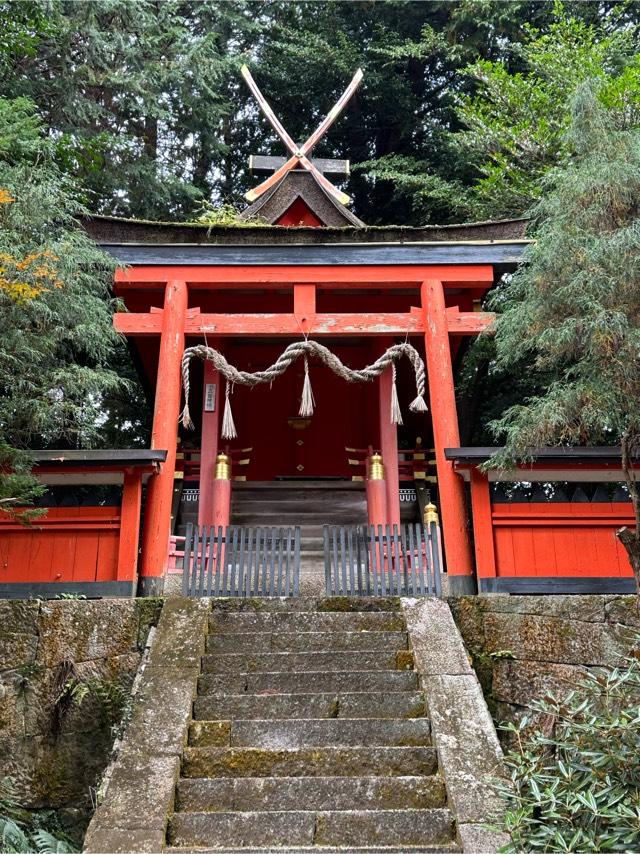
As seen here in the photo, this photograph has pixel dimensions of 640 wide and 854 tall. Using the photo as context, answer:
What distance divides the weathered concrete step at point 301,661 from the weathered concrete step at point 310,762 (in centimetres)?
86

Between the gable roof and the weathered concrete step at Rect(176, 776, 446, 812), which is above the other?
the gable roof

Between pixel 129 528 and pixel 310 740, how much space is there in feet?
10.8

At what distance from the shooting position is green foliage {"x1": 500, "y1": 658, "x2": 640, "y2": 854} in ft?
12.1

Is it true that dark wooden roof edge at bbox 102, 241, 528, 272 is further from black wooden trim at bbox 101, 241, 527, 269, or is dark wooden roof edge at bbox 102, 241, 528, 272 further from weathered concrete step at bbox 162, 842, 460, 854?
weathered concrete step at bbox 162, 842, 460, 854

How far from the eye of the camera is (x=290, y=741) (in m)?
5.01

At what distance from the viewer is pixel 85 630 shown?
20.0ft

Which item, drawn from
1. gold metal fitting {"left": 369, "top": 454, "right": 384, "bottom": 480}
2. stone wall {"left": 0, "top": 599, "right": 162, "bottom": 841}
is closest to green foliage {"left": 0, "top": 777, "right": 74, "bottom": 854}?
stone wall {"left": 0, "top": 599, "right": 162, "bottom": 841}

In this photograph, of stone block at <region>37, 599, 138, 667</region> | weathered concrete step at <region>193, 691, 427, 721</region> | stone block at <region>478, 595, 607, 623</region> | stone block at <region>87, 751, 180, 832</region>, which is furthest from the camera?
stone block at <region>478, 595, 607, 623</region>

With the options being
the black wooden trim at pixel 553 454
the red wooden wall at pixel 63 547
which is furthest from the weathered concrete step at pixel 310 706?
the black wooden trim at pixel 553 454

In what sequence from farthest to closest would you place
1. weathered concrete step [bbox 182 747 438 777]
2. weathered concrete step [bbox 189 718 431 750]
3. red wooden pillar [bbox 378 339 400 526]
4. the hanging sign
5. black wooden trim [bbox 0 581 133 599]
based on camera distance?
the hanging sign → red wooden pillar [bbox 378 339 400 526] → black wooden trim [bbox 0 581 133 599] → weathered concrete step [bbox 189 718 431 750] → weathered concrete step [bbox 182 747 438 777]

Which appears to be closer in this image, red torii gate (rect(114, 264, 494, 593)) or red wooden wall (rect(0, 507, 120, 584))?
red wooden wall (rect(0, 507, 120, 584))

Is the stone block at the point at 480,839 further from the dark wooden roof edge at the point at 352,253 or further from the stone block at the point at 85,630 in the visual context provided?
the dark wooden roof edge at the point at 352,253

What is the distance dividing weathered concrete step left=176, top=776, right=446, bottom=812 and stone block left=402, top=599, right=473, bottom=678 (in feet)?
3.13

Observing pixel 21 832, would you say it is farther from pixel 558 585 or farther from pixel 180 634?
pixel 558 585
